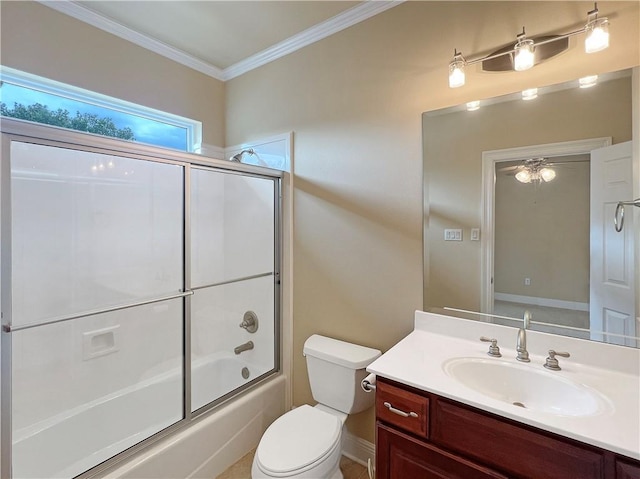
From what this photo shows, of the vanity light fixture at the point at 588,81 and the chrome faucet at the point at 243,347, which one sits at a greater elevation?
the vanity light fixture at the point at 588,81

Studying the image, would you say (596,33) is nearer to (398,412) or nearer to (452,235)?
(452,235)

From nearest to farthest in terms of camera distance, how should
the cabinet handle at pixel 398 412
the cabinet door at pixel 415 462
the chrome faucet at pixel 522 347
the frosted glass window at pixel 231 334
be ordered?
1. the cabinet door at pixel 415 462
2. the cabinet handle at pixel 398 412
3. the chrome faucet at pixel 522 347
4. the frosted glass window at pixel 231 334

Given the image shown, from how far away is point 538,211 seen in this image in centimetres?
138

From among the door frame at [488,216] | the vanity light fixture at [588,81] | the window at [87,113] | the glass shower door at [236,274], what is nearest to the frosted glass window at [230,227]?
the glass shower door at [236,274]

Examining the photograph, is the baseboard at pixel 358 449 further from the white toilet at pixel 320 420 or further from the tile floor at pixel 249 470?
the white toilet at pixel 320 420

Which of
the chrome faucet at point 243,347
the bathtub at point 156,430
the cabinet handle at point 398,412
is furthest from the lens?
the chrome faucet at point 243,347

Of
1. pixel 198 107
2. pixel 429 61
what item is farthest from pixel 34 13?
pixel 429 61

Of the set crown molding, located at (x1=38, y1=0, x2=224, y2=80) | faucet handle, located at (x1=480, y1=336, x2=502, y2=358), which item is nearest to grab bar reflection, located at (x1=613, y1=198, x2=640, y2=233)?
faucet handle, located at (x1=480, y1=336, x2=502, y2=358)

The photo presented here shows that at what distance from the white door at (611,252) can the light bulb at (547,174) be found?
5.1 inches

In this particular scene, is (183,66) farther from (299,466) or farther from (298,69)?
(299,466)

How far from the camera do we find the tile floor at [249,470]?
1774 millimetres

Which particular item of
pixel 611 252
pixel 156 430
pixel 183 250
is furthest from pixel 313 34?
pixel 156 430

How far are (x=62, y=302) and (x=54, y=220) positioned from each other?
1.57ft

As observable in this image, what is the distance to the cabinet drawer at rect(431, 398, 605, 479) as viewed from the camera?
85cm
